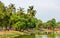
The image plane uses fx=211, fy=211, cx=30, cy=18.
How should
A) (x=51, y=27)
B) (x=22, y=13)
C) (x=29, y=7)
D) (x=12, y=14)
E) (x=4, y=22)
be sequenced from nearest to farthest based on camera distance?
(x=4, y=22) < (x=12, y=14) < (x=22, y=13) < (x=29, y=7) < (x=51, y=27)

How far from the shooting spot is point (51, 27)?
18662 cm

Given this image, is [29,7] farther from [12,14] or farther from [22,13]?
[12,14]

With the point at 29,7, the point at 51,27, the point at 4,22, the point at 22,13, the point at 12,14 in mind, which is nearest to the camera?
the point at 4,22

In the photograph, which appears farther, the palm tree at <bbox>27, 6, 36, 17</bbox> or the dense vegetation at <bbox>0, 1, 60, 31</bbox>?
the palm tree at <bbox>27, 6, 36, 17</bbox>

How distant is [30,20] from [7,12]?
20884mm

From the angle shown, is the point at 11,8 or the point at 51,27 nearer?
the point at 11,8

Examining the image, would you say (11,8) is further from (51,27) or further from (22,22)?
(51,27)

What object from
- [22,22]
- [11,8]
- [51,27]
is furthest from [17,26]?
[51,27]

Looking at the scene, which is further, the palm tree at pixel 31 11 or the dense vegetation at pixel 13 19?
the palm tree at pixel 31 11

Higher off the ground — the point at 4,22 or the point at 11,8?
the point at 11,8

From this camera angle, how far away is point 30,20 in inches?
4815

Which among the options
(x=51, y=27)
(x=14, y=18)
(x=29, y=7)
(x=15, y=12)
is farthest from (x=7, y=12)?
(x=51, y=27)

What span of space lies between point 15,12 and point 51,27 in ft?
242

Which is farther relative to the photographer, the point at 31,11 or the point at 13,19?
the point at 31,11
